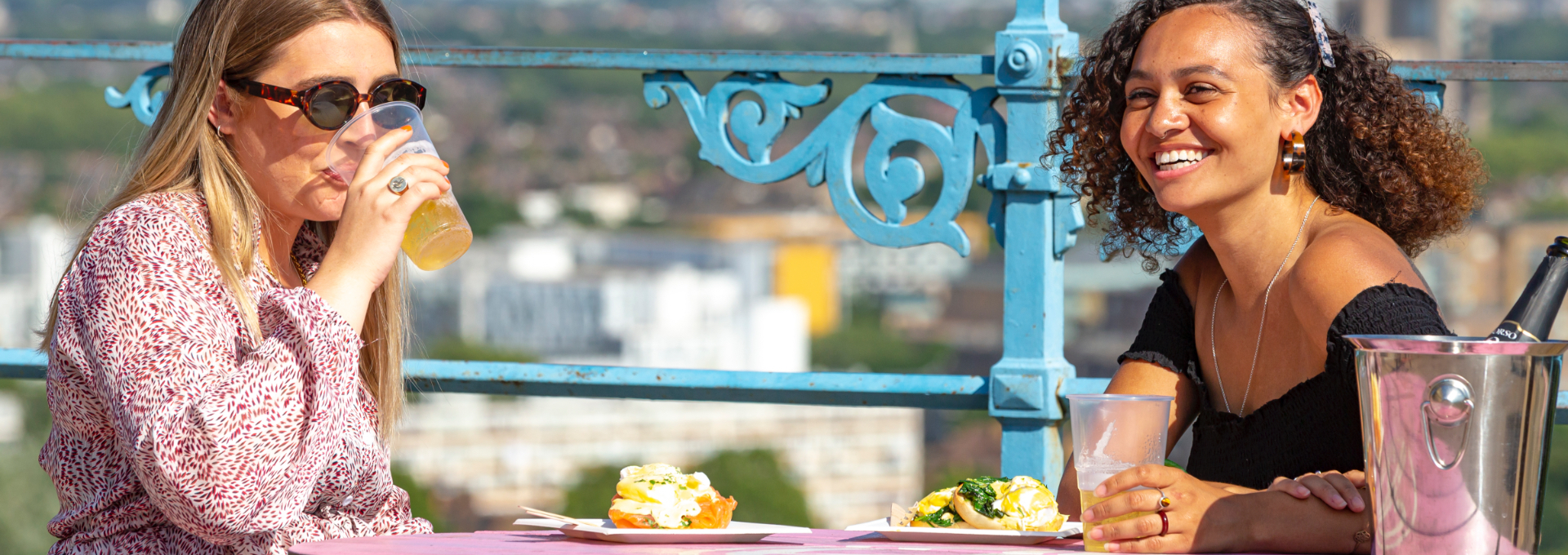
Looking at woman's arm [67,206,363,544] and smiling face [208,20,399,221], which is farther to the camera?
smiling face [208,20,399,221]

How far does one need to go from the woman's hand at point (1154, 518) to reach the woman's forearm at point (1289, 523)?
1 centimetres

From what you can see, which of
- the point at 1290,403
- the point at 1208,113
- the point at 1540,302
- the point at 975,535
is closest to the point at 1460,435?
the point at 1540,302

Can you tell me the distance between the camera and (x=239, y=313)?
192 centimetres

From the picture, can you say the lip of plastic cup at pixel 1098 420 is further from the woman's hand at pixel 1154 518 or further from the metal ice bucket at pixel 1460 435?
the metal ice bucket at pixel 1460 435

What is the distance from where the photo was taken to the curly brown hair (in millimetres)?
2146

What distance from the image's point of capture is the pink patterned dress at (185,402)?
171 centimetres

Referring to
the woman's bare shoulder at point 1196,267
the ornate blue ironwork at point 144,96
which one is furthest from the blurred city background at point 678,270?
the woman's bare shoulder at point 1196,267

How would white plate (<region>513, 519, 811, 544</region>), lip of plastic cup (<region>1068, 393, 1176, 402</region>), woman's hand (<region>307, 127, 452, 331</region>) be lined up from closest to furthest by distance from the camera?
lip of plastic cup (<region>1068, 393, 1176, 402</region>) < white plate (<region>513, 519, 811, 544</region>) < woman's hand (<region>307, 127, 452, 331</region>)

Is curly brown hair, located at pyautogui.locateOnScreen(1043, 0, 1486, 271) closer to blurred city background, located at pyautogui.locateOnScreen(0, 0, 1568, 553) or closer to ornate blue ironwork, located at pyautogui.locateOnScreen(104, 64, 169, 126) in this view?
ornate blue ironwork, located at pyautogui.locateOnScreen(104, 64, 169, 126)

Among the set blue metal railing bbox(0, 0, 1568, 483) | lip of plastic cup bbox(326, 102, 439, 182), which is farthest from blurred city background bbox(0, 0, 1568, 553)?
lip of plastic cup bbox(326, 102, 439, 182)

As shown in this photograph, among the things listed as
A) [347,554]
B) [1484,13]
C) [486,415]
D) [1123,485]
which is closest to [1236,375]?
[1123,485]

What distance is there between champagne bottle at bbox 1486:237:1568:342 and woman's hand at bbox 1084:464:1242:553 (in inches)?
14.3

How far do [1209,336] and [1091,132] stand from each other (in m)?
0.37

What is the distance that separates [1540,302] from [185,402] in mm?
1373
